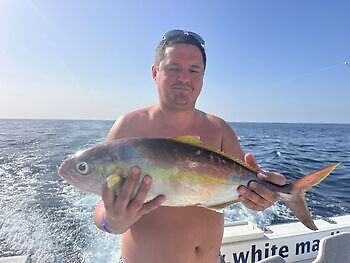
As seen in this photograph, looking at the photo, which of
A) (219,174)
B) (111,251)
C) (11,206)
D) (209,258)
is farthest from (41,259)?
(219,174)

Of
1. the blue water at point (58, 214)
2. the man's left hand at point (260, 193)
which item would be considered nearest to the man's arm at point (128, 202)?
the man's left hand at point (260, 193)

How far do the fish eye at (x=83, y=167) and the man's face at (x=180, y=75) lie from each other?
0.74m

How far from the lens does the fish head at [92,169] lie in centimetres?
164

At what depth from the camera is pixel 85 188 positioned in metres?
1.68

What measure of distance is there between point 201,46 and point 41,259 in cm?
527

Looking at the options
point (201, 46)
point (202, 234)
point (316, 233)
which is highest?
point (201, 46)

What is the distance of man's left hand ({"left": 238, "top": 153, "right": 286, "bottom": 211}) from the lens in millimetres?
1803

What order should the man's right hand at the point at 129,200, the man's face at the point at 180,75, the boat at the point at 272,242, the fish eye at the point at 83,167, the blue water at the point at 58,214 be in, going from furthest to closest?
1. the blue water at the point at 58,214
2. the boat at the point at 272,242
3. the man's face at the point at 180,75
4. the fish eye at the point at 83,167
5. the man's right hand at the point at 129,200

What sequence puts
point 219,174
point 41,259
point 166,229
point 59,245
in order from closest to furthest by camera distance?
point 219,174, point 166,229, point 41,259, point 59,245

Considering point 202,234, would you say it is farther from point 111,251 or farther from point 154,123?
point 111,251

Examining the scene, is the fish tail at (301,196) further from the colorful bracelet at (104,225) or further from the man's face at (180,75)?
the colorful bracelet at (104,225)

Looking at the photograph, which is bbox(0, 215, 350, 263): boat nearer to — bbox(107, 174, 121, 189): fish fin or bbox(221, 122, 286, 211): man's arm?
bbox(221, 122, 286, 211): man's arm

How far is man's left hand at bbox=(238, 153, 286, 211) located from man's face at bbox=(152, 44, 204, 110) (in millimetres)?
695

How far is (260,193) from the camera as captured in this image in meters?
1.80
